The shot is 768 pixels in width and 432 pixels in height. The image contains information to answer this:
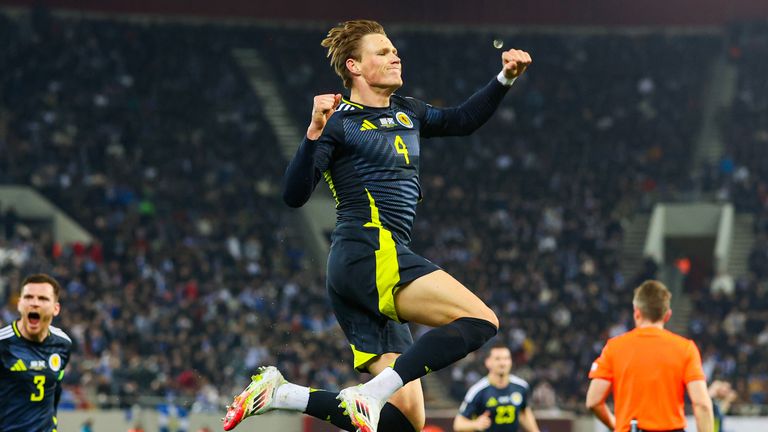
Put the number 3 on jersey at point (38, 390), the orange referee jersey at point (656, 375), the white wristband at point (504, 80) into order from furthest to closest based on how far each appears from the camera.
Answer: the number 3 on jersey at point (38, 390)
the orange referee jersey at point (656, 375)
the white wristband at point (504, 80)

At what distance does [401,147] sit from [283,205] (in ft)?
74.9

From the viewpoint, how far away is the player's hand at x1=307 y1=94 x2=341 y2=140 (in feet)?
20.4

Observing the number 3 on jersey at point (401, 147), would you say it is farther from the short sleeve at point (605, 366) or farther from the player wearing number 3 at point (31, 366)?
the player wearing number 3 at point (31, 366)

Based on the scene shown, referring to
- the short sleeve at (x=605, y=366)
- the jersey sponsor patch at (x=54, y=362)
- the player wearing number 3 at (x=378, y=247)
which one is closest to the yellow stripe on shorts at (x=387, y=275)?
the player wearing number 3 at (x=378, y=247)

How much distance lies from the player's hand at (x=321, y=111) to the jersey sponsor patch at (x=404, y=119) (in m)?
0.61

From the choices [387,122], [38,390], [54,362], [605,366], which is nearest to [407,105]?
[387,122]

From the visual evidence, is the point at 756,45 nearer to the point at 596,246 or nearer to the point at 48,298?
the point at 596,246

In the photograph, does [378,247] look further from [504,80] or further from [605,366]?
[605,366]

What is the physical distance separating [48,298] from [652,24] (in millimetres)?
29729

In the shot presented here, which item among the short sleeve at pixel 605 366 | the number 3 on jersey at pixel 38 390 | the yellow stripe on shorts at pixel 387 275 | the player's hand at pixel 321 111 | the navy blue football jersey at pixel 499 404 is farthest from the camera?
the navy blue football jersey at pixel 499 404

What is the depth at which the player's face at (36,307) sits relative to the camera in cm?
814

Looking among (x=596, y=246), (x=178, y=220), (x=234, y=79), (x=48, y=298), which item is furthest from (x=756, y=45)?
(x=48, y=298)

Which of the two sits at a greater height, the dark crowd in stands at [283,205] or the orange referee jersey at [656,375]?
the dark crowd in stands at [283,205]

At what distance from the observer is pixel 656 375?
7.89m
